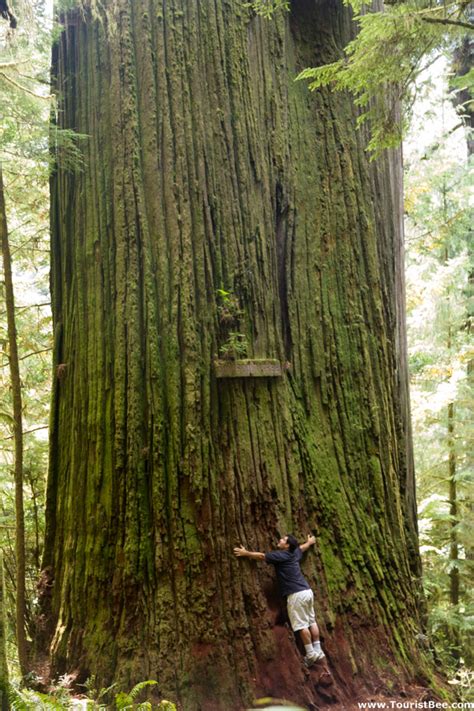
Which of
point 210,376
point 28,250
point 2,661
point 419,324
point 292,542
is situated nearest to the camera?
point 2,661

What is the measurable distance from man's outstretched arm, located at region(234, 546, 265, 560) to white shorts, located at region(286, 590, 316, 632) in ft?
1.15

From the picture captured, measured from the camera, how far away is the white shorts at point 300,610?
175 inches

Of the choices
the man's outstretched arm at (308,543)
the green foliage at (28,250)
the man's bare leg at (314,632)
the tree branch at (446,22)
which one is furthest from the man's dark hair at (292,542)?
the tree branch at (446,22)

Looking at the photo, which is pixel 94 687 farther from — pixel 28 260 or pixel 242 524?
pixel 28 260

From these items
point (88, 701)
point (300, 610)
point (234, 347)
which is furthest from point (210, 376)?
point (88, 701)

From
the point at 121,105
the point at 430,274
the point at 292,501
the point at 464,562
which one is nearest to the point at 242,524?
the point at 292,501

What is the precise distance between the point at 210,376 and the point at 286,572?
1.55m

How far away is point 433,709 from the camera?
440cm

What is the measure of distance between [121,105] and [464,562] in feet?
26.8

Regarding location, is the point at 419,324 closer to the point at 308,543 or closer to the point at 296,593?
the point at 308,543

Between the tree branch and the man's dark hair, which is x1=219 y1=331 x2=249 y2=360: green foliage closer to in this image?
the man's dark hair

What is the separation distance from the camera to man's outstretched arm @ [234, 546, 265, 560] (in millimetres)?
4512

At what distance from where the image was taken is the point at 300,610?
A: 175 inches

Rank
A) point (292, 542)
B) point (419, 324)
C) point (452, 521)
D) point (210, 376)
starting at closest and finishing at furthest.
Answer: point (292, 542) < point (210, 376) < point (452, 521) < point (419, 324)
